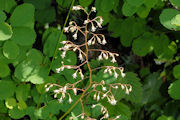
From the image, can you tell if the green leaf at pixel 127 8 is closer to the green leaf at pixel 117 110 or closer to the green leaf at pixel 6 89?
the green leaf at pixel 117 110

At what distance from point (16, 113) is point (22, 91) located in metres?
0.15

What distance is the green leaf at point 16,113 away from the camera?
5.93 ft

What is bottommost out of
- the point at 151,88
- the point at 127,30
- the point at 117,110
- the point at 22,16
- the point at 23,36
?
the point at 151,88

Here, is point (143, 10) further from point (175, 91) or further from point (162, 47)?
point (175, 91)

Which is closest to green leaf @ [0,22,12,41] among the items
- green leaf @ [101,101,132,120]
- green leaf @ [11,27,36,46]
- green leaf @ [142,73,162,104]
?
green leaf @ [11,27,36,46]

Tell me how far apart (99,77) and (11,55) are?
566mm

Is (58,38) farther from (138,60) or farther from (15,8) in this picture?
(138,60)

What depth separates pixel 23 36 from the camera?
1675 millimetres

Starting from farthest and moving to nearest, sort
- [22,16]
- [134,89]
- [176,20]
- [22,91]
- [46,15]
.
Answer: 1. [46,15]
2. [134,89]
3. [22,91]
4. [22,16]
5. [176,20]

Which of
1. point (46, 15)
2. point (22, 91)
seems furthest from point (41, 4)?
point (22, 91)

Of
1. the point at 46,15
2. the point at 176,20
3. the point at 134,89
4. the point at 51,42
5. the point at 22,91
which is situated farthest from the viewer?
the point at 46,15

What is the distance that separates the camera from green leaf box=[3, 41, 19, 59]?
5.42ft

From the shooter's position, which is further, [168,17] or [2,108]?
[2,108]

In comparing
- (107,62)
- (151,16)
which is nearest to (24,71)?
(107,62)
